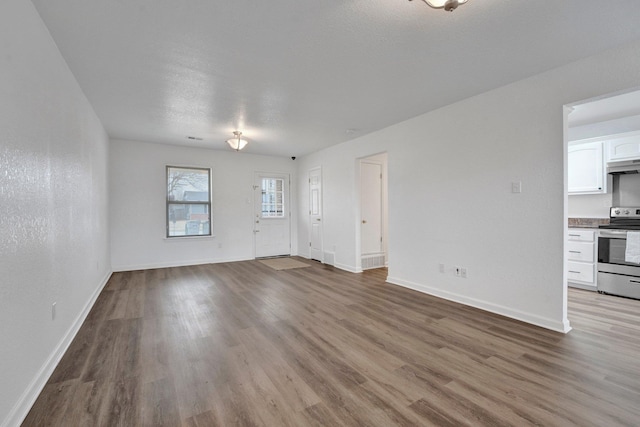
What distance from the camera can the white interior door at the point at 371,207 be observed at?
5707 millimetres

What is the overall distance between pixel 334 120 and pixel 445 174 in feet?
5.90

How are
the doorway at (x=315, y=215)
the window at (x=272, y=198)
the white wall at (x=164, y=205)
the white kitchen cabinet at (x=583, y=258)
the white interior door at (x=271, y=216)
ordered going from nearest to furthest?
the white kitchen cabinet at (x=583, y=258), the white wall at (x=164, y=205), the doorway at (x=315, y=215), the white interior door at (x=271, y=216), the window at (x=272, y=198)

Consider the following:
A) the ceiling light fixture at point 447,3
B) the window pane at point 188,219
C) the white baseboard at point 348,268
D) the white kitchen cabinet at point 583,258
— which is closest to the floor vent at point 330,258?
the white baseboard at point 348,268

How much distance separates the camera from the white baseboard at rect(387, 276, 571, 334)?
9.17ft

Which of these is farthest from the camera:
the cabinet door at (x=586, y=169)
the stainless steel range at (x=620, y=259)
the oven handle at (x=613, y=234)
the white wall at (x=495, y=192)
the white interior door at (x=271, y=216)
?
the white interior door at (x=271, y=216)

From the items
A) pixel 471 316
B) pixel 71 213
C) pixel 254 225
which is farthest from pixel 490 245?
pixel 254 225

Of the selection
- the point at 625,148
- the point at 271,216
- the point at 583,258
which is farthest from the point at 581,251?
the point at 271,216

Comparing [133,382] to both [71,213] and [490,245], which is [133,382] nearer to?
[71,213]

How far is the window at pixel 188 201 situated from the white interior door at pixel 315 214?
234 cm

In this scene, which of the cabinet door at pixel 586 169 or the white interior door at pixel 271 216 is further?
the white interior door at pixel 271 216

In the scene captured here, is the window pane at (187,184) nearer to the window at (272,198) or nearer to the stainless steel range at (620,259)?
the window at (272,198)

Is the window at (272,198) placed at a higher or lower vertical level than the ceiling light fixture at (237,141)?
lower

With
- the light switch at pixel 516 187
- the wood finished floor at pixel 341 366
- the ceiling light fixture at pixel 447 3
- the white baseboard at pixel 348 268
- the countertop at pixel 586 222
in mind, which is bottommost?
the wood finished floor at pixel 341 366

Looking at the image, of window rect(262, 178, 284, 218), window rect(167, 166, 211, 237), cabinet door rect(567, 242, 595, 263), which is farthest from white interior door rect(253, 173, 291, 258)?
cabinet door rect(567, 242, 595, 263)
